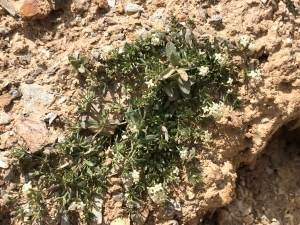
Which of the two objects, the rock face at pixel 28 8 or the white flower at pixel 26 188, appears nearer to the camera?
the white flower at pixel 26 188

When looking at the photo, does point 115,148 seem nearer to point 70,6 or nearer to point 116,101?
point 116,101

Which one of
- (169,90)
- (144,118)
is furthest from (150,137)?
(169,90)

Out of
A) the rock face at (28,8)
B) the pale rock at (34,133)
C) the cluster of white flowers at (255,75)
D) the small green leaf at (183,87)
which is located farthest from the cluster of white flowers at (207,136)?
the rock face at (28,8)

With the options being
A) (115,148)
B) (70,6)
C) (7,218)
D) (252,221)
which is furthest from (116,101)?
(252,221)

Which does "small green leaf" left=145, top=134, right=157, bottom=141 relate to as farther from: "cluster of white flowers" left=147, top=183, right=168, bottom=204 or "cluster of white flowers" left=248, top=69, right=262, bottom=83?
"cluster of white flowers" left=248, top=69, right=262, bottom=83

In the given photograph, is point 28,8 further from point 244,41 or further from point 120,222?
point 120,222

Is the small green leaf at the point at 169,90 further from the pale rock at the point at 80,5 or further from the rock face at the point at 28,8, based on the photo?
the rock face at the point at 28,8

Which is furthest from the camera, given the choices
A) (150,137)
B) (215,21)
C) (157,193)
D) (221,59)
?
(215,21)

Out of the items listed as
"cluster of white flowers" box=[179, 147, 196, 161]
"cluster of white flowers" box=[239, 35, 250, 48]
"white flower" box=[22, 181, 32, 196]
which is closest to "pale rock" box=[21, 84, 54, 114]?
"white flower" box=[22, 181, 32, 196]
